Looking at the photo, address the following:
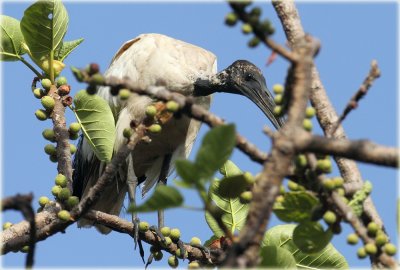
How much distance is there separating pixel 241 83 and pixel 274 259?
452 cm

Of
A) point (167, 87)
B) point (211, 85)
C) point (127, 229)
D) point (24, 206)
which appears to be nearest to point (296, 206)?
point (24, 206)

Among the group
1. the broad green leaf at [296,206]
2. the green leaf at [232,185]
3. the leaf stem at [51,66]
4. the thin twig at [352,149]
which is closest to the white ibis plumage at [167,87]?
the leaf stem at [51,66]

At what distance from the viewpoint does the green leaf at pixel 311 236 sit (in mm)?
2037

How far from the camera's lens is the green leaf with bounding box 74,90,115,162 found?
3.81 metres

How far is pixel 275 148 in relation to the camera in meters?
1.60

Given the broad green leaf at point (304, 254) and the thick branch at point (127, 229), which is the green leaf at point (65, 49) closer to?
the thick branch at point (127, 229)

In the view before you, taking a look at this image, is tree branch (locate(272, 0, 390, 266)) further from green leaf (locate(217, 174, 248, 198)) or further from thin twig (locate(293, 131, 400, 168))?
thin twig (locate(293, 131, 400, 168))

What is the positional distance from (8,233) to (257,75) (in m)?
3.40

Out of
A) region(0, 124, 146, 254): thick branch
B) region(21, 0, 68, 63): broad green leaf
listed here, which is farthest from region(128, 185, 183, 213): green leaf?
region(21, 0, 68, 63): broad green leaf

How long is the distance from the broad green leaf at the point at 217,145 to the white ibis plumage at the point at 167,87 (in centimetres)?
427

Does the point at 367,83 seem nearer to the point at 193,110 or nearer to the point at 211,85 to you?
the point at 193,110

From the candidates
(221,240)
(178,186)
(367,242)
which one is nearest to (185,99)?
(178,186)

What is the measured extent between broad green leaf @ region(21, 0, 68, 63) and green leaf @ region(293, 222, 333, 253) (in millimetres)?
2368

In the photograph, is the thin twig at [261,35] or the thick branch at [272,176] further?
the thin twig at [261,35]
